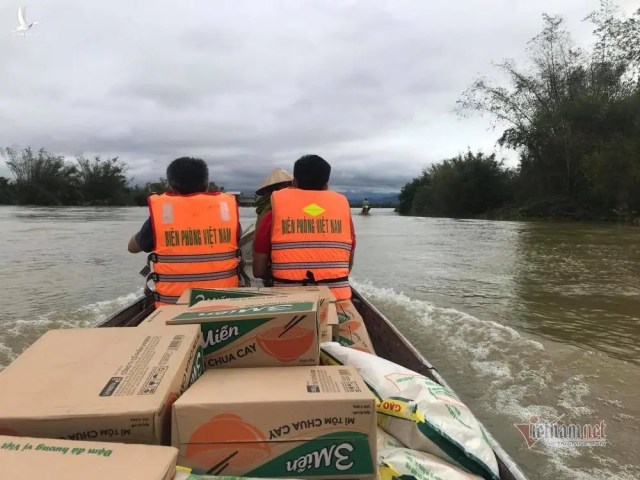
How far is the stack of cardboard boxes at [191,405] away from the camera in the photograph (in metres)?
1.17

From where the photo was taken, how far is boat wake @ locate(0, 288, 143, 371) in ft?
17.7

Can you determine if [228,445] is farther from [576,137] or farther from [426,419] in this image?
[576,137]

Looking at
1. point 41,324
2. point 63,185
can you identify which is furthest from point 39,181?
point 41,324

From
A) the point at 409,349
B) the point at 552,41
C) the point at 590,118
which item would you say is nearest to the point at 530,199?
the point at 590,118

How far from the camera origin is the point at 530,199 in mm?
34688

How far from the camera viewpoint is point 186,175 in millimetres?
3385

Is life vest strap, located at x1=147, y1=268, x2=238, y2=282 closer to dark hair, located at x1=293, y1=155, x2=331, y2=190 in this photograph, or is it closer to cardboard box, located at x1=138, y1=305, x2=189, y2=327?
dark hair, located at x1=293, y1=155, x2=331, y2=190

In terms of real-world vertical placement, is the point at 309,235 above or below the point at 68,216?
above

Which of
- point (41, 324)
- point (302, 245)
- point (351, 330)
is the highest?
point (302, 245)

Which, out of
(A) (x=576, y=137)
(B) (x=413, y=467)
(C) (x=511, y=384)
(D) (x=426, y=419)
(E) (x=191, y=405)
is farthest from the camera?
(A) (x=576, y=137)

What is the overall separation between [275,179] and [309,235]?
1.50 metres

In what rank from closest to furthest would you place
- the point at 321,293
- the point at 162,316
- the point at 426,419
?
the point at 426,419 < the point at 162,316 < the point at 321,293

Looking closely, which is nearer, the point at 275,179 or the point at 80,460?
the point at 80,460

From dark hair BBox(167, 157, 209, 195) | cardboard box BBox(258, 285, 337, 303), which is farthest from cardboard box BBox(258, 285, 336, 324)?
dark hair BBox(167, 157, 209, 195)
